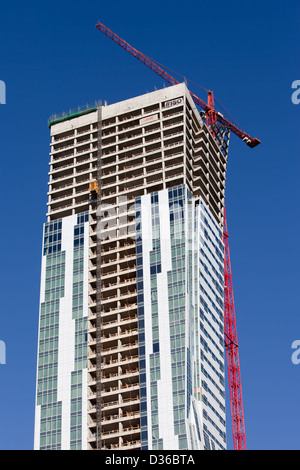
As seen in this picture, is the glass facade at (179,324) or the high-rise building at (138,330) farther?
the high-rise building at (138,330)

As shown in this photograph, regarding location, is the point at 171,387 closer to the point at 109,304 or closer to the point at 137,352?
the point at 137,352

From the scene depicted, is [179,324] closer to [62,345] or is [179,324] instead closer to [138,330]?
[138,330]

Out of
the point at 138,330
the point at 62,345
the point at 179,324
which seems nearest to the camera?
the point at 179,324

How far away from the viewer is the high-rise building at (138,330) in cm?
16988

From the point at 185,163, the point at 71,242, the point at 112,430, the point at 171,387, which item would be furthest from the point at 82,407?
the point at 185,163

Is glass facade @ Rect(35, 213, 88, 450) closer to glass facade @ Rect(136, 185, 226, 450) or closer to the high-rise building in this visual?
the high-rise building

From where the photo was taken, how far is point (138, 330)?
178625mm

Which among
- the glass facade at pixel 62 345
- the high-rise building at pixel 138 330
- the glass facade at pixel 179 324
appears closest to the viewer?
the glass facade at pixel 179 324

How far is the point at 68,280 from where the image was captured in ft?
634

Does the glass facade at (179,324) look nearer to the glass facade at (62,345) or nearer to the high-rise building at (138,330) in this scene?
the high-rise building at (138,330)

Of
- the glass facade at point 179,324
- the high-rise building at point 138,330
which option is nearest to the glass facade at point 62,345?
the high-rise building at point 138,330

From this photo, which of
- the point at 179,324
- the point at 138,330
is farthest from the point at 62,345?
the point at 179,324

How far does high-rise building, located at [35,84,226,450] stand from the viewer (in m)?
170
